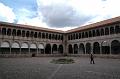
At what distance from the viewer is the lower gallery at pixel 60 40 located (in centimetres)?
3438

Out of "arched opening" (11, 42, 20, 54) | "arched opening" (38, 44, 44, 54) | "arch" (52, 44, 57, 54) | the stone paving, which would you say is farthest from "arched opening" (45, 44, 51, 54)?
the stone paving

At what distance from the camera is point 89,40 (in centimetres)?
3994

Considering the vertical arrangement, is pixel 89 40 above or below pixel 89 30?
below

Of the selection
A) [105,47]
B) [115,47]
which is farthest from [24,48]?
[115,47]

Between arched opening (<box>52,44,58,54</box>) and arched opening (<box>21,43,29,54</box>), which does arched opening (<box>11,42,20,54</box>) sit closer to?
arched opening (<box>21,43,29,54</box>)

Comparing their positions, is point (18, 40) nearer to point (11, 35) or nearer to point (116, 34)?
point (11, 35)

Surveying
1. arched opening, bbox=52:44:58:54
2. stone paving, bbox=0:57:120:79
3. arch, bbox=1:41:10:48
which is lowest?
stone paving, bbox=0:57:120:79

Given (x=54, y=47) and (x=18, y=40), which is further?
(x=54, y=47)

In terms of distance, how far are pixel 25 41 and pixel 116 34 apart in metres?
23.8

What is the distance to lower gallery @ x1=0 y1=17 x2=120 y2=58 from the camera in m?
34.4

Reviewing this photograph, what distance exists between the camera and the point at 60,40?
48.8m

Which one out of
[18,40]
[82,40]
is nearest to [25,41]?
[18,40]

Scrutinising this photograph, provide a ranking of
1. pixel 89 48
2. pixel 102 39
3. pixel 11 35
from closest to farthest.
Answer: pixel 102 39, pixel 11 35, pixel 89 48

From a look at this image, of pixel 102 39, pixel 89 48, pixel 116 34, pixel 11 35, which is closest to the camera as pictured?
pixel 116 34
